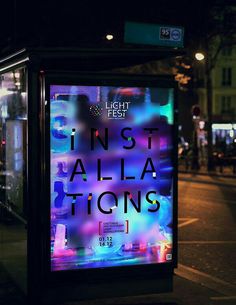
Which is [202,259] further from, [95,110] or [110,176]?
[95,110]

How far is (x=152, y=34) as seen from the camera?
7.14m

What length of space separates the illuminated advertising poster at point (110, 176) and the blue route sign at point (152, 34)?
1021 millimetres

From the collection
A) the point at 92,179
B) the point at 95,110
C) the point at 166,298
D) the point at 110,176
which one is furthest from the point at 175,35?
the point at 166,298

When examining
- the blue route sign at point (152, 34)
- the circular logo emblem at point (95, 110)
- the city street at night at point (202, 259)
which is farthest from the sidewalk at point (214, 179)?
the circular logo emblem at point (95, 110)

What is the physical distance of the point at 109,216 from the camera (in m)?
5.98

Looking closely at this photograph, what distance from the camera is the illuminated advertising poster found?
18.9 ft

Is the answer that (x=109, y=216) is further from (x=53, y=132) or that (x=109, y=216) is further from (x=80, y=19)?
(x=80, y=19)

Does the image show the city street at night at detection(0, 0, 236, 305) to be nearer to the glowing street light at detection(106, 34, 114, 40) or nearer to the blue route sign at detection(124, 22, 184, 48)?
the blue route sign at detection(124, 22, 184, 48)

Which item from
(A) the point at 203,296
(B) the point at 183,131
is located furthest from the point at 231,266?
(B) the point at 183,131

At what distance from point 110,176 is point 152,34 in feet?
6.79

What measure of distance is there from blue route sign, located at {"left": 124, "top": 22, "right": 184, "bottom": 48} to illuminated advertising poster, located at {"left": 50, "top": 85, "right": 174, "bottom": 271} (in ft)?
3.35

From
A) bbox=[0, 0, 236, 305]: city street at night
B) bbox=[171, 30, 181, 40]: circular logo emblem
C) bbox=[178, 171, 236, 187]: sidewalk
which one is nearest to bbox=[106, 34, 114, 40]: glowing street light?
bbox=[178, 171, 236, 187]: sidewalk

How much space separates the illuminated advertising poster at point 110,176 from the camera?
5.75m

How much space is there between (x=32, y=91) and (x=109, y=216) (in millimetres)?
1426
